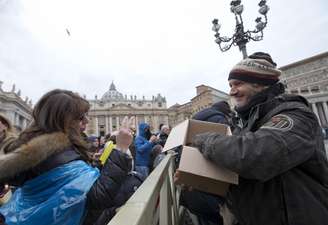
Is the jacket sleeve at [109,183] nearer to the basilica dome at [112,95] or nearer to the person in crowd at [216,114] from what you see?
the person in crowd at [216,114]

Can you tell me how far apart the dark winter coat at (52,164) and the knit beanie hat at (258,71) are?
2.98ft

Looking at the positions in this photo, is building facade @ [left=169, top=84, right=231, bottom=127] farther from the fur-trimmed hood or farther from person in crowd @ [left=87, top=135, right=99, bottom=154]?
the fur-trimmed hood

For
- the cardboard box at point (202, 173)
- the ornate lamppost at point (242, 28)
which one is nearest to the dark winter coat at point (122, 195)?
the cardboard box at point (202, 173)

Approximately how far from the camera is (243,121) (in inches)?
55.5

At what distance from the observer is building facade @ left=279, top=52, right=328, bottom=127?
33.3 metres

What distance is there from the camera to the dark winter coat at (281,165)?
37.7 inches

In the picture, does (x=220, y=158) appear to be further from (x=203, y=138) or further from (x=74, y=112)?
(x=74, y=112)

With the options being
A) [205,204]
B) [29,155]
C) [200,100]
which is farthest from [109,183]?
[200,100]

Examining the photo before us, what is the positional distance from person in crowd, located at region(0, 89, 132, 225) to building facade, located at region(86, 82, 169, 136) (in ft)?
199

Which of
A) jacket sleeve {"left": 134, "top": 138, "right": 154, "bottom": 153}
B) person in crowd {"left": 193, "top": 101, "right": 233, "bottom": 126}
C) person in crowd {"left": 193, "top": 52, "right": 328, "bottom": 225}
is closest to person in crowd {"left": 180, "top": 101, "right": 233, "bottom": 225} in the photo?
person in crowd {"left": 193, "top": 101, "right": 233, "bottom": 126}

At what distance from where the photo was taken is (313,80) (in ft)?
117

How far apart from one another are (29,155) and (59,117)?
1.08ft

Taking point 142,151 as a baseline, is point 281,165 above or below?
above

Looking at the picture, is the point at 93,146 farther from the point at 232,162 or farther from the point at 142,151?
the point at 232,162
